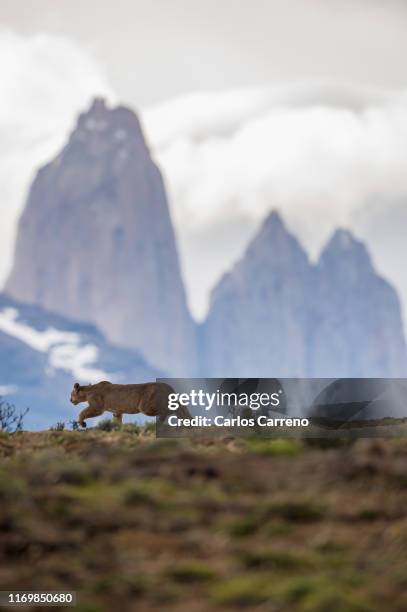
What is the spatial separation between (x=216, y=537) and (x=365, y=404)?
16.3 meters

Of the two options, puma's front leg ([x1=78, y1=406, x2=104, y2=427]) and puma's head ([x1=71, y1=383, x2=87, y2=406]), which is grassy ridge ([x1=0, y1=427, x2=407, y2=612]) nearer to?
puma's front leg ([x1=78, y1=406, x2=104, y2=427])

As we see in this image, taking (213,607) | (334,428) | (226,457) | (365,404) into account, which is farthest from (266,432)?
(213,607)

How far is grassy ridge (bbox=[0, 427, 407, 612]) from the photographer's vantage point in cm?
1609

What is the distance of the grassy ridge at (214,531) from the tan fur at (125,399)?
474 inches

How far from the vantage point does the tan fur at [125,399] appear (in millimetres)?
33156

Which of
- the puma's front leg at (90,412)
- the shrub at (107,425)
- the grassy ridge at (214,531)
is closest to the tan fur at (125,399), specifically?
the puma's front leg at (90,412)

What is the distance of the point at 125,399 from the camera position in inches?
1328

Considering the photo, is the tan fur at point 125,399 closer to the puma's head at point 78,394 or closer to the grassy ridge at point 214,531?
the puma's head at point 78,394

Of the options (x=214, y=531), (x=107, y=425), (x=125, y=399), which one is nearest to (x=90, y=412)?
(x=125, y=399)

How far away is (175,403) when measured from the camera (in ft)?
109

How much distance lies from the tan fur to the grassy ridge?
1203 centimetres

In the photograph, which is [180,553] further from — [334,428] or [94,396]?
[94,396]

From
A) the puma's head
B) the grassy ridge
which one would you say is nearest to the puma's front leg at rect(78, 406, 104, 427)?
the puma's head

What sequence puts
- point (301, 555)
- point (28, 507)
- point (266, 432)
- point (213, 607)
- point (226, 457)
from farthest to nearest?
point (266, 432) < point (226, 457) < point (28, 507) < point (301, 555) < point (213, 607)
